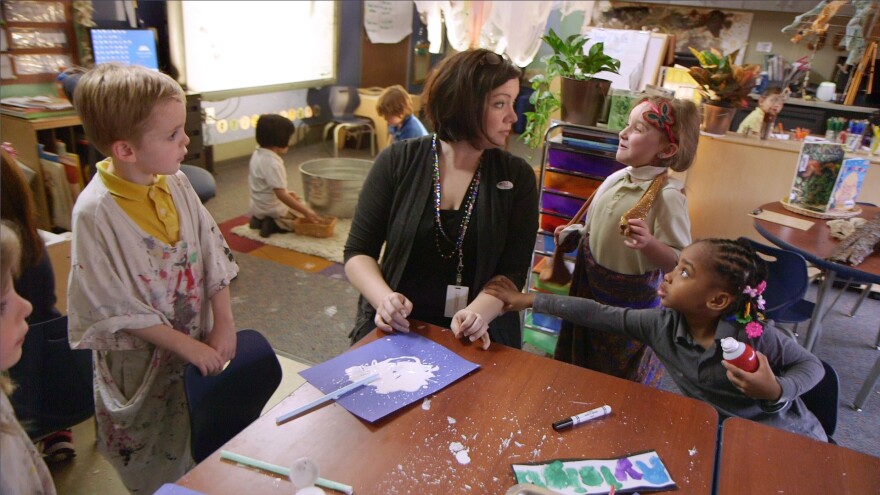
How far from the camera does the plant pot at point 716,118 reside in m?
2.65

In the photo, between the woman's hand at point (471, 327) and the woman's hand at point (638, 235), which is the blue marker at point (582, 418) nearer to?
the woman's hand at point (471, 327)

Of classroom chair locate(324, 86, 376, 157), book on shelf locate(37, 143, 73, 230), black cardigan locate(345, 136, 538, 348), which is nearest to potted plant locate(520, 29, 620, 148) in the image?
black cardigan locate(345, 136, 538, 348)

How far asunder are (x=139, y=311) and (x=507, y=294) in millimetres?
851

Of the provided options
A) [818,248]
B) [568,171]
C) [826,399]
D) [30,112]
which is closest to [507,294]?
[826,399]

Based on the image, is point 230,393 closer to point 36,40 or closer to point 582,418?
point 582,418

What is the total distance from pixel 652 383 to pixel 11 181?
6.17 feet

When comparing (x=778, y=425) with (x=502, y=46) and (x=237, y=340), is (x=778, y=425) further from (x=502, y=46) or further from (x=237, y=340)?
(x=502, y=46)

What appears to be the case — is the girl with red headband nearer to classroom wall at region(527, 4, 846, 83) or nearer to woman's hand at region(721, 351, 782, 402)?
woman's hand at region(721, 351, 782, 402)

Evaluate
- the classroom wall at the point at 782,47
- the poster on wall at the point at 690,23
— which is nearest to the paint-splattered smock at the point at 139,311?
the poster on wall at the point at 690,23

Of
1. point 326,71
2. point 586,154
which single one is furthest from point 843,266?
point 326,71

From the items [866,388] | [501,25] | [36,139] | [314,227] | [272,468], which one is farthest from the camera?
[314,227]

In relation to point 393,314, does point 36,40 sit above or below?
above

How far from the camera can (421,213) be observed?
147cm

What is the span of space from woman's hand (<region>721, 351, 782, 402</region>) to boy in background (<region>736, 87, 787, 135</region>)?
2.15 m
